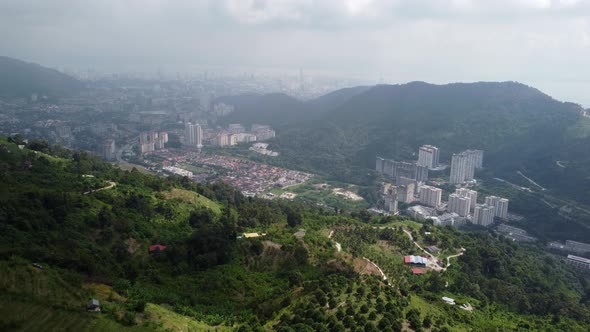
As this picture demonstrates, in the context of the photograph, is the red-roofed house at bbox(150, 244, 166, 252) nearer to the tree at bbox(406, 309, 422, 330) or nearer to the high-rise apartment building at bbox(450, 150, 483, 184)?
the tree at bbox(406, 309, 422, 330)

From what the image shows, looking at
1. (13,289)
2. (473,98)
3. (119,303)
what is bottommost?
(119,303)

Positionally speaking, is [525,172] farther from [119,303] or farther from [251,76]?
[251,76]

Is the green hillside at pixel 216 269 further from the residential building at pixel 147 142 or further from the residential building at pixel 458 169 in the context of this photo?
the residential building at pixel 147 142

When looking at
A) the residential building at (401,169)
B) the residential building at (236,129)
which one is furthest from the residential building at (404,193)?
the residential building at (236,129)

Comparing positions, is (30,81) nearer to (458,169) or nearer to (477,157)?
(458,169)

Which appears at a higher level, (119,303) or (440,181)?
(119,303)

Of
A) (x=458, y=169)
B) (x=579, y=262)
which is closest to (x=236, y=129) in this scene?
(x=458, y=169)

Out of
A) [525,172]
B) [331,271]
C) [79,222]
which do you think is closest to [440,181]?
[525,172]
